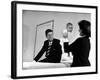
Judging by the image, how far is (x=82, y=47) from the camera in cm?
177

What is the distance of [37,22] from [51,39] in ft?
0.60

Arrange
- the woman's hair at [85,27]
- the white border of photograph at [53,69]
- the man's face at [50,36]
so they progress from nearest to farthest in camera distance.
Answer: the white border of photograph at [53,69] → the man's face at [50,36] → the woman's hair at [85,27]

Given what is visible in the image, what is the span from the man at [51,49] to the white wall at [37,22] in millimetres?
49

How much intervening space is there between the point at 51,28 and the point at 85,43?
343mm

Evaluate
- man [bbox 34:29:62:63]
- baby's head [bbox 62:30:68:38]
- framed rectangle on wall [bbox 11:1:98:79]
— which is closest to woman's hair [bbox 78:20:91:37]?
framed rectangle on wall [bbox 11:1:98:79]

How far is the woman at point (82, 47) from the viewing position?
1732 millimetres

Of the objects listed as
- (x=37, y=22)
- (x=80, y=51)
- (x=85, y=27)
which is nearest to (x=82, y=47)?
(x=80, y=51)

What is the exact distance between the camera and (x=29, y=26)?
1.58 metres

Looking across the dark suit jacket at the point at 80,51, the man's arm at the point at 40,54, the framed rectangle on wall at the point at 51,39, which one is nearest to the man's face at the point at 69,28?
the framed rectangle on wall at the point at 51,39

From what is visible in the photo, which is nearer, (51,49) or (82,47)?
(51,49)

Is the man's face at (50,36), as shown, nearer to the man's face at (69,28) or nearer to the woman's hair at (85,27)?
the man's face at (69,28)

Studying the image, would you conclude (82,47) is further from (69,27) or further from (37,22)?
(37,22)

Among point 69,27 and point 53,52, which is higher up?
point 69,27
